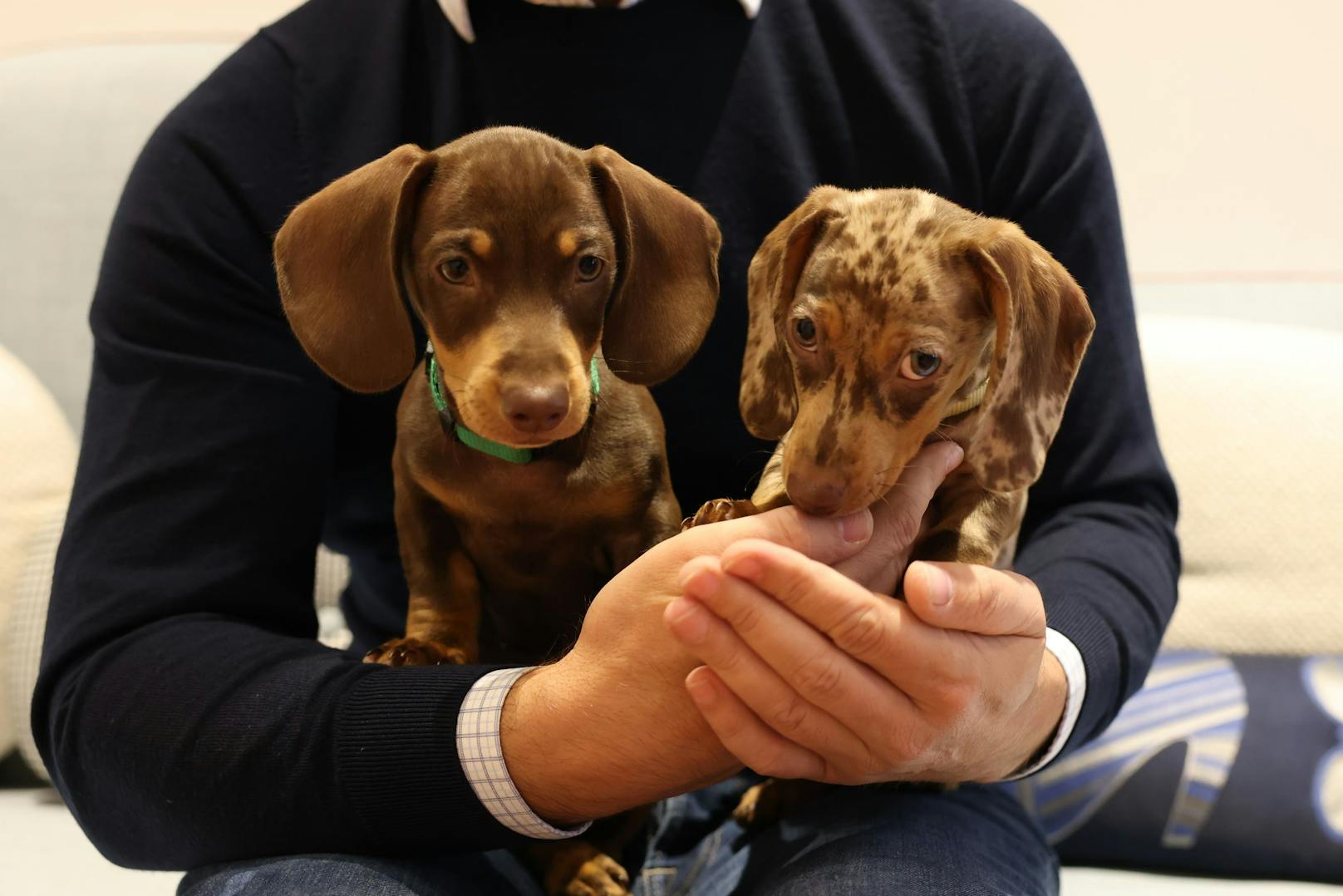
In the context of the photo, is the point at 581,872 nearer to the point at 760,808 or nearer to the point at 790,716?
the point at 760,808

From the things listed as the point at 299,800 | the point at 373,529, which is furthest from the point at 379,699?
the point at 373,529

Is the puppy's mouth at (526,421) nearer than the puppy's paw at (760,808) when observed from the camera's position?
Yes

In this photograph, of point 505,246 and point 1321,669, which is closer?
point 505,246

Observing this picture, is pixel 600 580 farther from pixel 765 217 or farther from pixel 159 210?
pixel 159 210

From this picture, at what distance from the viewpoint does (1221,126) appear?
8.59ft

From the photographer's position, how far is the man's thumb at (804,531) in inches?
43.6

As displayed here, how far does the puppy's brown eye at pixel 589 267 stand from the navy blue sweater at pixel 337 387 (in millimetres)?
298

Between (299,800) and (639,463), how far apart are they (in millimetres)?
568

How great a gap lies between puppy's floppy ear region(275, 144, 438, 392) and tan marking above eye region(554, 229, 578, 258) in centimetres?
13

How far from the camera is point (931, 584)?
44.6 inches

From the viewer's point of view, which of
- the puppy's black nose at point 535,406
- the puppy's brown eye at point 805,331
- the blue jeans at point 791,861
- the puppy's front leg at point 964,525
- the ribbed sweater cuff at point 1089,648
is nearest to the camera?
the puppy's black nose at point 535,406

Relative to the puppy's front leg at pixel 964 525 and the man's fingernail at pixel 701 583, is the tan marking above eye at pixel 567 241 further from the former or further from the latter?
the puppy's front leg at pixel 964 525

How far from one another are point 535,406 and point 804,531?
28 cm

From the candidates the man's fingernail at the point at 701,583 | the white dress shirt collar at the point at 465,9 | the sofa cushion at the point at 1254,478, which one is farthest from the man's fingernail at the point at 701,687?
the sofa cushion at the point at 1254,478
